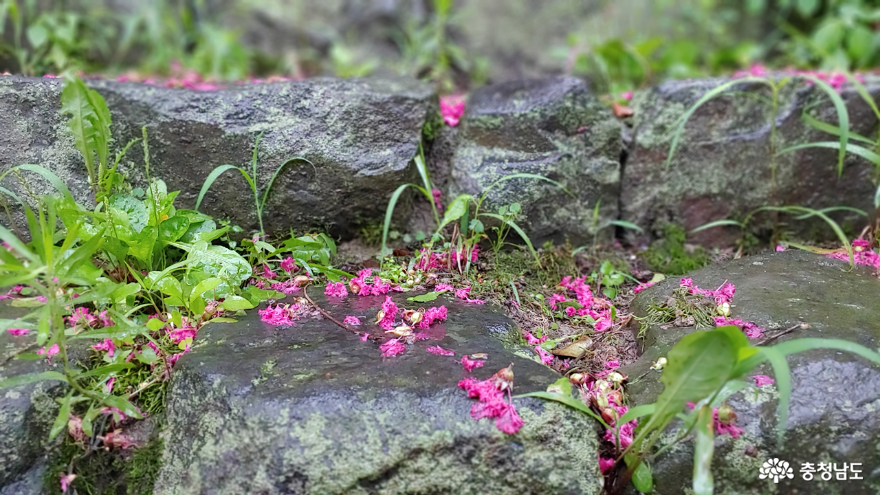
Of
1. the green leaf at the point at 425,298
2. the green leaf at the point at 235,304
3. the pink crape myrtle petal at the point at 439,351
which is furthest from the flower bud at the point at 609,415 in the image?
the green leaf at the point at 235,304

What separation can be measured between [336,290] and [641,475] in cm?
137

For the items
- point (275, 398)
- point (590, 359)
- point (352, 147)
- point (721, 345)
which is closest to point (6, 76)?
point (352, 147)

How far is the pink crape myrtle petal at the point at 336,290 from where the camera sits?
7.65ft

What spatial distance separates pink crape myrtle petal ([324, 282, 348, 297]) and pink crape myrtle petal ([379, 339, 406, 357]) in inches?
18.0

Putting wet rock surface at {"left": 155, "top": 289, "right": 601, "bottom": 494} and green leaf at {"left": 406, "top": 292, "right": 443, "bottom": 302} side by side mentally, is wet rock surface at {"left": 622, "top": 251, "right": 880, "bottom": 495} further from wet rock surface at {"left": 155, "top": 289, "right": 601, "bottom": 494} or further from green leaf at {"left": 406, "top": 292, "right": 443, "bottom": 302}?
green leaf at {"left": 406, "top": 292, "right": 443, "bottom": 302}

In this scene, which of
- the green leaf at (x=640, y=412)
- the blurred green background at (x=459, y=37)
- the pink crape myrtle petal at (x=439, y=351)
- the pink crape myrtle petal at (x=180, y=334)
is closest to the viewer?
the green leaf at (x=640, y=412)

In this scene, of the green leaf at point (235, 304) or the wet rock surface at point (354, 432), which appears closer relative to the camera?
the wet rock surface at point (354, 432)

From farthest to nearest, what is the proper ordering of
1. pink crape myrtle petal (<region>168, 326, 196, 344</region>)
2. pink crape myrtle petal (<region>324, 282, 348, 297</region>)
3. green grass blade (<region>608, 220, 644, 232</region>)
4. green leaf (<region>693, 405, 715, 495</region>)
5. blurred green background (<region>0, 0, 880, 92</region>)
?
1. blurred green background (<region>0, 0, 880, 92</region>)
2. green grass blade (<region>608, 220, 644, 232</region>)
3. pink crape myrtle petal (<region>324, 282, 348, 297</region>)
4. pink crape myrtle petal (<region>168, 326, 196, 344</region>)
5. green leaf (<region>693, 405, 715, 495</region>)

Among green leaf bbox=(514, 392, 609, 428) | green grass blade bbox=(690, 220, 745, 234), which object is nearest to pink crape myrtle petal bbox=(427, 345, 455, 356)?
green leaf bbox=(514, 392, 609, 428)

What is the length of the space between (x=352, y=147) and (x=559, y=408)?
1580 millimetres

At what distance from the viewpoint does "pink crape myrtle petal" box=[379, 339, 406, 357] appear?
1901 millimetres

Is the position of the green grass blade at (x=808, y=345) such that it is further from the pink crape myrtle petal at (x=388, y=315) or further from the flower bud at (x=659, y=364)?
the pink crape myrtle petal at (x=388, y=315)

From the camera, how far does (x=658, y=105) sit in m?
3.00

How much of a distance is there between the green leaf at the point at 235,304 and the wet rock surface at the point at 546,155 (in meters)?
1.17
